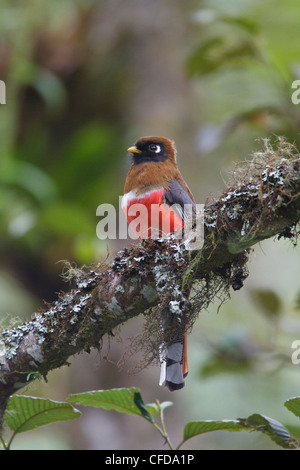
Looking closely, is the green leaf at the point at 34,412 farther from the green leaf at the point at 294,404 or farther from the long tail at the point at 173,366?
the green leaf at the point at 294,404

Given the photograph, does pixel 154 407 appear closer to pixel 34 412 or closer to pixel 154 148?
pixel 34 412

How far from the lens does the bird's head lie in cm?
374

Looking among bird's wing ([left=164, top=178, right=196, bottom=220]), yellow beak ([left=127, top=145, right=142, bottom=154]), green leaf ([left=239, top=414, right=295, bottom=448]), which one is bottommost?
green leaf ([left=239, top=414, right=295, bottom=448])

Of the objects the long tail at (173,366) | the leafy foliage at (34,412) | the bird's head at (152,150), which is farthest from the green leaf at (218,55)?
the leafy foliage at (34,412)

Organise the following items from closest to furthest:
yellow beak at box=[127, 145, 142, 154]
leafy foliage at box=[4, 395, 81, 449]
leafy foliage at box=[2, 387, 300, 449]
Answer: leafy foliage at box=[2, 387, 300, 449], leafy foliage at box=[4, 395, 81, 449], yellow beak at box=[127, 145, 142, 154]

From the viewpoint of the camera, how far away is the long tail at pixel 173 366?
234 centimetres

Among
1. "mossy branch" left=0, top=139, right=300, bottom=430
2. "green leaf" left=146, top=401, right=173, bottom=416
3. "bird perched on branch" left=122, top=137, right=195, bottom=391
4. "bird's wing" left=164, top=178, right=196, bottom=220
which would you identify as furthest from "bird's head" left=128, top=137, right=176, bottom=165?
"green leaf" left=146, top=401, right=173, bottom=416

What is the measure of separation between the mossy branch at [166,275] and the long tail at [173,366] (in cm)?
9

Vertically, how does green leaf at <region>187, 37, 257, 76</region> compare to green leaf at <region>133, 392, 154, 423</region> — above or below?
above

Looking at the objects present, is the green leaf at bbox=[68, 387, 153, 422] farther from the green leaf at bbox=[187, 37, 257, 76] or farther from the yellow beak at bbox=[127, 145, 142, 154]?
the green leaf at bbox=[187, 37, 257, 76]

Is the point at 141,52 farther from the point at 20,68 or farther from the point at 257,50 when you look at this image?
the point at 257,50

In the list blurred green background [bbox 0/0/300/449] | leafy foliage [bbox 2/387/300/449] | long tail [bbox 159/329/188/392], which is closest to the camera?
leafy foliage [bbox 2/387/300/449]

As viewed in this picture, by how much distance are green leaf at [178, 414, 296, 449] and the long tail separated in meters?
0.44

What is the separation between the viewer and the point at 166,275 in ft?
6.91
